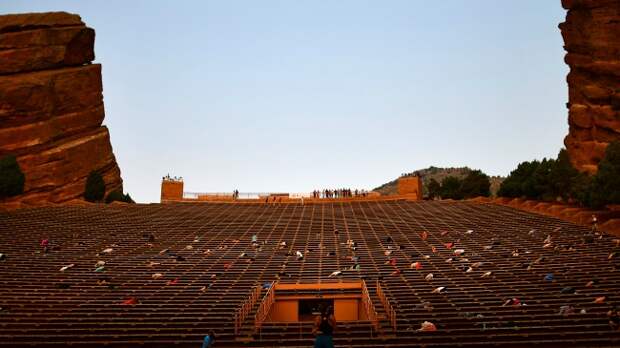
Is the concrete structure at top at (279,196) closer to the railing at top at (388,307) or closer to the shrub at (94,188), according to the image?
the shrub at (94,188)

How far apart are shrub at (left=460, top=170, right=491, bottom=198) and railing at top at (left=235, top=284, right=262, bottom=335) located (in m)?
43.1

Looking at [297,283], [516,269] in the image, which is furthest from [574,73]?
[297,283]

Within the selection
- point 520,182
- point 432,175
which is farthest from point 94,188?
point 432,175

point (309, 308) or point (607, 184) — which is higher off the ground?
point (607, 184)

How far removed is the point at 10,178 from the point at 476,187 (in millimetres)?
40861

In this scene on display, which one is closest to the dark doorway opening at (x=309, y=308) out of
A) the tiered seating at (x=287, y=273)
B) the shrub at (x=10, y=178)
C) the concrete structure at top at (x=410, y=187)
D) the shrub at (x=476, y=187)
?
the tiered seating at (x=287, y=273)

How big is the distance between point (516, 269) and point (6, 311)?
20.5 metres

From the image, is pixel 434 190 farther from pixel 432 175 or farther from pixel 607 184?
pixel 432 175

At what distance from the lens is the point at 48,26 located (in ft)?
224

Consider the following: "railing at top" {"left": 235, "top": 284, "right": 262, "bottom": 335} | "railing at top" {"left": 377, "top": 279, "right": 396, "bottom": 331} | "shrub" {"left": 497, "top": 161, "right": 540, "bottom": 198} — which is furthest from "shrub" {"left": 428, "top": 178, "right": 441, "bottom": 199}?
"railing at top" {"left": 235, "top": 284, "right": 262, "bottom": 335}

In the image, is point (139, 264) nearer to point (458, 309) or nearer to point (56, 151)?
point (458, 309)

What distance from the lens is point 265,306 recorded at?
26.3 metres

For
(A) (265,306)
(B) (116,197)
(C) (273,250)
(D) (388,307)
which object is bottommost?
(A) (265,306)

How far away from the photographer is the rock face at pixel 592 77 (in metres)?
55.3
